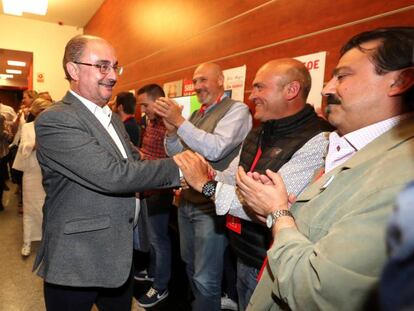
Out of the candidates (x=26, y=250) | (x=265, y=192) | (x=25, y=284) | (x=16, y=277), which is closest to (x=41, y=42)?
(x=26, y=250)

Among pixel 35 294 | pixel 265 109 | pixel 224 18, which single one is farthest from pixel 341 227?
pixel 35 294

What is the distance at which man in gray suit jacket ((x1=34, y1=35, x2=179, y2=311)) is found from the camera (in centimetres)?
125

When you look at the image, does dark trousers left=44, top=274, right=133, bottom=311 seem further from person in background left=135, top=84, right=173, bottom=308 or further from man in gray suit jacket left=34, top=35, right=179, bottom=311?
person in background left=135, top=84, right=173, bottom=308

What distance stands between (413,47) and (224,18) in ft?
6.57

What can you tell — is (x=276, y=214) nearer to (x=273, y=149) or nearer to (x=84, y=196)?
(x=273, y=149)

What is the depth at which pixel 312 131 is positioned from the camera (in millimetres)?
1382

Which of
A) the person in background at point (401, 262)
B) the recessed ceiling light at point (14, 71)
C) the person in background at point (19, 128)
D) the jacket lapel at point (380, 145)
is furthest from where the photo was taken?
the recessed ceiling light at point (14, 71)

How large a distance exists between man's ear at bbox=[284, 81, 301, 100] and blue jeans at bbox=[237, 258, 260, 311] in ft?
2.76

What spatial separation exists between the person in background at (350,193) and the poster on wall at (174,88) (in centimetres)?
243

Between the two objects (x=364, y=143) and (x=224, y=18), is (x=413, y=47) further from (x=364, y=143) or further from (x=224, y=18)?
(x=224, y=18)

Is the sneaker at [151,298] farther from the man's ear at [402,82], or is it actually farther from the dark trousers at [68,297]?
the man's ear at [402,82]

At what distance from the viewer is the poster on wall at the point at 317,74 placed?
1.76 metres

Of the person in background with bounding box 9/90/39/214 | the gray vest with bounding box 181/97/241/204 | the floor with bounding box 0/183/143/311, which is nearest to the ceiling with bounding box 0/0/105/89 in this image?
the person in background with bounding box 9/90/39/214

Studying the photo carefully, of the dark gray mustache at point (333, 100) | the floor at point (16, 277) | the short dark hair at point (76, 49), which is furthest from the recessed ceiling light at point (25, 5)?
the dark gray mustache at point (333, 100)
